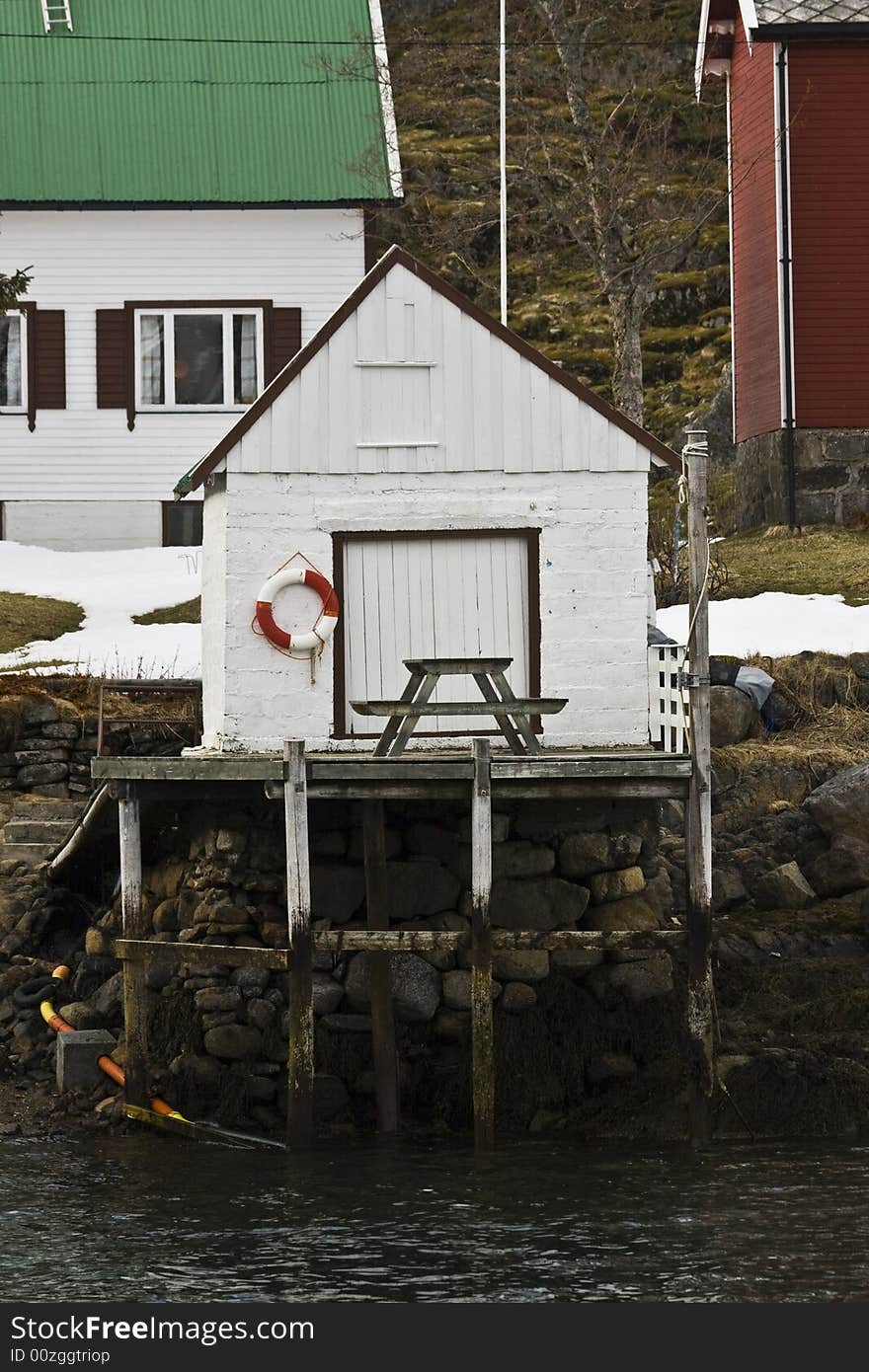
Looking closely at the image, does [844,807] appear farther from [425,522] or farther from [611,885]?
[425,522]

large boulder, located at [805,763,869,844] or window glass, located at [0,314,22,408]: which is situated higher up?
window glass, located at [0,314,22,408]

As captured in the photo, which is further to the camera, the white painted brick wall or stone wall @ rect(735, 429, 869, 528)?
stone wall @ rect(735, 429, 869, 528)

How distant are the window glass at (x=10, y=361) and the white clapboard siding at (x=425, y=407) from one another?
16104 mm

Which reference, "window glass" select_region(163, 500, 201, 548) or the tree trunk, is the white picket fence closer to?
the tree trunk

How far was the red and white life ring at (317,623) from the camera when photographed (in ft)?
58.5

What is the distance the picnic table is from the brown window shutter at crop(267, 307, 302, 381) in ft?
54.4

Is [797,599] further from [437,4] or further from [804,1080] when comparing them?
[437,4]

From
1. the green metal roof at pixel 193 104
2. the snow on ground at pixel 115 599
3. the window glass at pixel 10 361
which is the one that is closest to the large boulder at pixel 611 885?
the snow on ground at pixel 115 599

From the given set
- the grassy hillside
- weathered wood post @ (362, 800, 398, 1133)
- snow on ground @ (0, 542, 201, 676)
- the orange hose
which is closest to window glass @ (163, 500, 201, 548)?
snow on ground @ (0, 542, 201, 676)

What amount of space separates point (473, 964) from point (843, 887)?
501 cm

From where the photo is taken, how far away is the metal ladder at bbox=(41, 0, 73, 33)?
3450 centimetres

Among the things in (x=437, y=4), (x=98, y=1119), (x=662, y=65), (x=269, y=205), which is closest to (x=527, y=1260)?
(x=98, y=1119)

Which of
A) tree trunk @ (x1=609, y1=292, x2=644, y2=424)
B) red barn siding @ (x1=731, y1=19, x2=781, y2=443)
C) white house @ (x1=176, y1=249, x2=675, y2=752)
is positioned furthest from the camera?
tree trunk @ (x1=609, y1=292, x2=644, y2=424)

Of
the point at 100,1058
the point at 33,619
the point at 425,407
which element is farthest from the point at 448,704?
the point at 33,619
